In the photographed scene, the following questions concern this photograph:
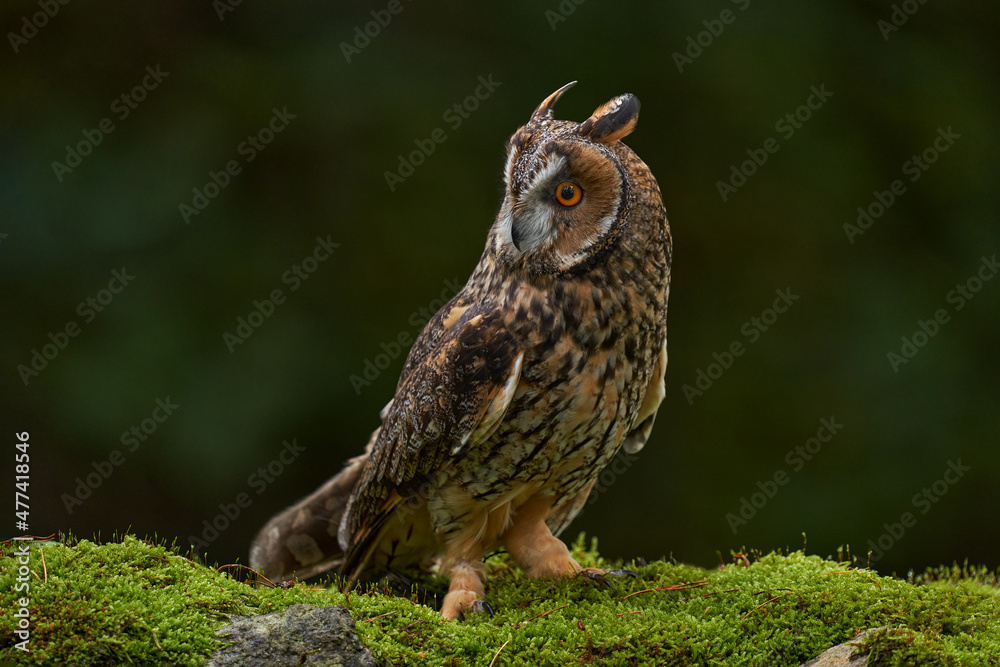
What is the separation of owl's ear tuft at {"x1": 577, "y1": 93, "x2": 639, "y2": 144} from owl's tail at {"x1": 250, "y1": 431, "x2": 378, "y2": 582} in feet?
4.26

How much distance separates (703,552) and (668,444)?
609mm

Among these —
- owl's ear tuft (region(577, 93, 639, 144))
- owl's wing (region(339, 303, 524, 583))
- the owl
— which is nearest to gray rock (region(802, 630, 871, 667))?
the owl

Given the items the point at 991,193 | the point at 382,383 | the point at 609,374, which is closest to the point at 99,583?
the point at 609,374

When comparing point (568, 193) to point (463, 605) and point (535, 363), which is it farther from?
point (463, 605)

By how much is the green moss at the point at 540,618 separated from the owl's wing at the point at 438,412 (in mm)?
470

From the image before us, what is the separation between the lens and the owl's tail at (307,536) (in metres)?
3.03

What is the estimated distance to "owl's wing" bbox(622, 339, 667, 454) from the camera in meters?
2.95

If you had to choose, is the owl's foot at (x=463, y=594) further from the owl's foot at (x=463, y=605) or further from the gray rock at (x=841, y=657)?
the gray rock at (x=841, y=657)

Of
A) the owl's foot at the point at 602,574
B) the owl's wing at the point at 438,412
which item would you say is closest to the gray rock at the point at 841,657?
the owl's foot at the point at 602,574

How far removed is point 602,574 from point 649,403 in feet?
2.07

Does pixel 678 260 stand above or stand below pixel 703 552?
above

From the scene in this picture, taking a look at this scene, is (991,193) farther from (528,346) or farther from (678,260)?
(528,346)

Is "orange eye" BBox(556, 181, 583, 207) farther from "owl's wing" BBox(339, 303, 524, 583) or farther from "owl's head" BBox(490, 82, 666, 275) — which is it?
"owl's wing" BBox(339, 303, 524, 583)

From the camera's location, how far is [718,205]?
4996 mm
